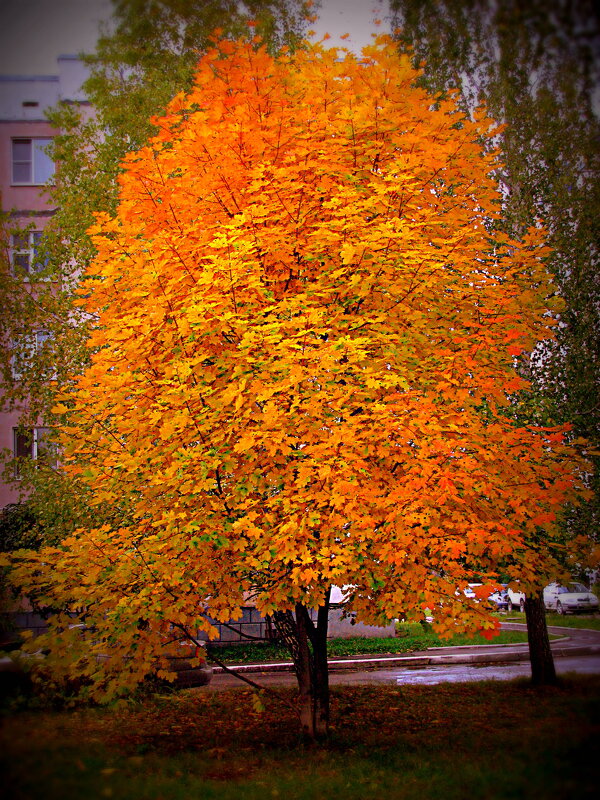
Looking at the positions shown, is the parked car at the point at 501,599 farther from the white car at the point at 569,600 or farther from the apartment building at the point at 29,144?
the apartment building at the point at 29,144

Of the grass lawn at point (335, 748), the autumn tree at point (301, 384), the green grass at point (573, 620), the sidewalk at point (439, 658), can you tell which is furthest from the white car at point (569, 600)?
the autumn tree at point (301, 384)

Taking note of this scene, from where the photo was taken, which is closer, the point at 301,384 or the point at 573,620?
the point at 301,384

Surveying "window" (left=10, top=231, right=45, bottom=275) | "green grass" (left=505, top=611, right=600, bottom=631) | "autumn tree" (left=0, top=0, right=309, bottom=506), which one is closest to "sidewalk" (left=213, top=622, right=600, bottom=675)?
"green grass" (left=505, top=611, right=600, bottom=631)

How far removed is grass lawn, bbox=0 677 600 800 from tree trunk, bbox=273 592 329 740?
30 centimetres

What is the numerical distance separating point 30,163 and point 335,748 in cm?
2735

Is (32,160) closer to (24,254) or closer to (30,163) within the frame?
(30,163)

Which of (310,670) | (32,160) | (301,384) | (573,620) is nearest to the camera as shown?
(301,384)

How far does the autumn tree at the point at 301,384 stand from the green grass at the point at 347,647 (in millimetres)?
9753

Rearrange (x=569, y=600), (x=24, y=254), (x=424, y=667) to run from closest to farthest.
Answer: (x=24, y=254) < (x=424, y=667) < (x=569, y=600)

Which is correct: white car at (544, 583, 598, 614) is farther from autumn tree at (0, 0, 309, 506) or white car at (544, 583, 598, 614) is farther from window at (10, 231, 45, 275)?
window at (10, 231, 45, 275)

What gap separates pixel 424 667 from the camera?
17.6 metres

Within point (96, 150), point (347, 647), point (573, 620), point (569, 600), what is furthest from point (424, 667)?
point (96, 150)

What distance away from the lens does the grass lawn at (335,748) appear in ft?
13.4

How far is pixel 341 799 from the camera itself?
6395 millimetres
